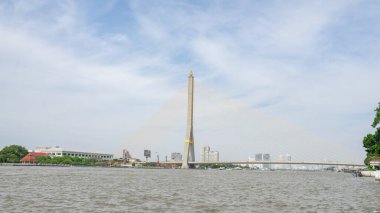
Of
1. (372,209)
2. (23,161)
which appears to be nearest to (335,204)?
(372,209)

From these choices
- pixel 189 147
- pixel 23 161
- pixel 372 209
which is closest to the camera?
pixel 372 209

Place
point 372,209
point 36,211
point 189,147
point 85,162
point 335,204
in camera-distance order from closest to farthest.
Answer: point 36,211 → point 372,209 → point 335,204 → point 189,147 → point 85,162

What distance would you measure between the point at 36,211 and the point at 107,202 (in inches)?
196

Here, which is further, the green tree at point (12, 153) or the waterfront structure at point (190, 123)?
the green tree at point (12, 153)

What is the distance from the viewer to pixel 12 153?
6865 inches

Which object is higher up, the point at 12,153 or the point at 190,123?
the point at 190,123

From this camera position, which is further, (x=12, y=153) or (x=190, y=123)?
(x=12, y=153)

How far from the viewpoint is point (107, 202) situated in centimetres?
2517

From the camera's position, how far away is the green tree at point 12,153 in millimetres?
170125

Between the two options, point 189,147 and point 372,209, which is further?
point 189,147

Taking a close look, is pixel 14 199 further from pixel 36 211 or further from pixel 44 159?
pixel 44 159

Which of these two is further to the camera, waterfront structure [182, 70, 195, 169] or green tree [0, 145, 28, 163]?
green tree [0, 145, 28, 163]

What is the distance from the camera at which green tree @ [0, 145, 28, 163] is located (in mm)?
170125

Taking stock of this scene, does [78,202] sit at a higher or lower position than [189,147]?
lower
